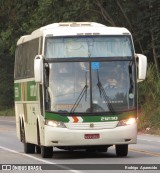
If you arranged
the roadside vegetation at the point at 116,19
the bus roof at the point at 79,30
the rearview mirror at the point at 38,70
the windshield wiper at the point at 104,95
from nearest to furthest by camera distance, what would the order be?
the rearview mirror at the point at 38,70
the windshield wiper at the point at 104,95
the bus roof at the point at 79,30
the roadside vegetation at the point at 116,19

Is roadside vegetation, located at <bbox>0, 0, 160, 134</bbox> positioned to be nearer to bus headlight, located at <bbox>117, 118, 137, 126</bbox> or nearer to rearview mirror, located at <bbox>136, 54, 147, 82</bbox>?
bus headlight, located at <bbox>117, 118, 137, 126</bbox>

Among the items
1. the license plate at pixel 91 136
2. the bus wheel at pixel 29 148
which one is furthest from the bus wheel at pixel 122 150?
the bus wheel at pixel 29 148

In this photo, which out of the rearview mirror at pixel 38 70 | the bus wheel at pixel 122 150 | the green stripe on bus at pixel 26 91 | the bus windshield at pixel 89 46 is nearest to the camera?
the rearview mirror at pixel 38 70

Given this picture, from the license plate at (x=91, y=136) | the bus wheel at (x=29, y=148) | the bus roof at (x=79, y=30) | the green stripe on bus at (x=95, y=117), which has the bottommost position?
the bus wheel at (x=29, y=148)

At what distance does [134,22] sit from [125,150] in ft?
79.7

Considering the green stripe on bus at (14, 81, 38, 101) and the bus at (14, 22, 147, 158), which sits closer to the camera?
the bus at (14, 22, 147, 158)

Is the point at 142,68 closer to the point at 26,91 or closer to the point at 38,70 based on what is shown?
the point at 38,70

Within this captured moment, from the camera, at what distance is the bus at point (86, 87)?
801 inches

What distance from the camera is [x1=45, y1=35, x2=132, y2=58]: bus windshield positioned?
68.7 feet

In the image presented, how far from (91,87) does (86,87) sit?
0.46 feet

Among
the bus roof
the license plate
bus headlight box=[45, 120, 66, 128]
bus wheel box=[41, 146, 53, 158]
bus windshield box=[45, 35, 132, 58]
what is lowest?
bus wheel box=[41, 146, 53, 158]

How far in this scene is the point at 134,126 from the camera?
67.4 ft

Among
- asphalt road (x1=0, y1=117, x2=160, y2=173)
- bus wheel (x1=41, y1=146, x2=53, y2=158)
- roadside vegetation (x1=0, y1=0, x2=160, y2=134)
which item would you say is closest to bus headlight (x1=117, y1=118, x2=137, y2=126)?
asphalt road (x1=0, y1=117, x2=160, y2=173)

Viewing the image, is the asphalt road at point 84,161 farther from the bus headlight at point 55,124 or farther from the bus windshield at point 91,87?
the bus windshield at point 91,87
